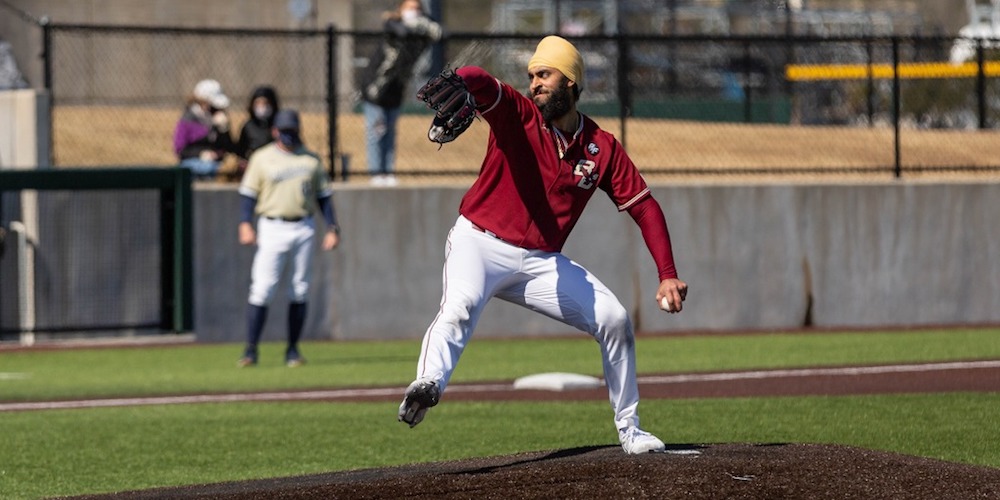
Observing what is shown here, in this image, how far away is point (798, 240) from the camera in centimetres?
1820

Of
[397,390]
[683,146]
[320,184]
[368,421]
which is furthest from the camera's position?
[683,146]

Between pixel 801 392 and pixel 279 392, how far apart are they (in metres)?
3.84

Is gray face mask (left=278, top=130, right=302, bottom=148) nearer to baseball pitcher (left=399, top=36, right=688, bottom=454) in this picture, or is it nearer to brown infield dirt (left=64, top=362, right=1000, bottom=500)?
baseball pitcher (left=399, top=36, right=688, bottom=454)

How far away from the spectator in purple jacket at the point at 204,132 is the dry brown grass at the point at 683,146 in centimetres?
376

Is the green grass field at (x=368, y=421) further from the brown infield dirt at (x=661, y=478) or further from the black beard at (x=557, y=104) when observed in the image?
the black beard at (x=557, y=104)

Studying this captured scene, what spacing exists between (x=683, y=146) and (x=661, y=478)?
16.3m

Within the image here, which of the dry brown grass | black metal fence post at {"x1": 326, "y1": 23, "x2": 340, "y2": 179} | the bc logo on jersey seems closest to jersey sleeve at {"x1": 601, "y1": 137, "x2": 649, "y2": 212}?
the bc logo on jersey

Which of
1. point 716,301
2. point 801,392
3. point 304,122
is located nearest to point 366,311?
point 716,301

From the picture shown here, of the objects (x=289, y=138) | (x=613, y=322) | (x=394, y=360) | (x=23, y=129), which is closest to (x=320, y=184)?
(x=289, y=138)

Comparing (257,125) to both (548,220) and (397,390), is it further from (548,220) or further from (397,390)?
(548,220)

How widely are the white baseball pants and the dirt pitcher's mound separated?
7074 millimetres

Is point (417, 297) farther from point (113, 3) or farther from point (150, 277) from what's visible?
point (113, 3)

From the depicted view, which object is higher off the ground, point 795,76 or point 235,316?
point 795,76

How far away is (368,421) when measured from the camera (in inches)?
424
